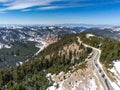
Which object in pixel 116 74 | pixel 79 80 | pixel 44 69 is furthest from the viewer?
pixel 44 69

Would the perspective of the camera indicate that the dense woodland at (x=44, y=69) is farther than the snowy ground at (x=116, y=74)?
Yes

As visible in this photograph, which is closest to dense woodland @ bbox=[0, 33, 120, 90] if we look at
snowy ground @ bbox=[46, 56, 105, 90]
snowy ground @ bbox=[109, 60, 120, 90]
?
snowy ground @ bbox=[109, 60, 120, 90]

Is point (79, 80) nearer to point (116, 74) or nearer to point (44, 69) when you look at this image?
point (116, 74)

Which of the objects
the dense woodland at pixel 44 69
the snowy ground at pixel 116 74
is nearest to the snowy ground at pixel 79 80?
the snowy ground at pixel 116 74

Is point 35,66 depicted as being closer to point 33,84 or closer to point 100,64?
point 33,84

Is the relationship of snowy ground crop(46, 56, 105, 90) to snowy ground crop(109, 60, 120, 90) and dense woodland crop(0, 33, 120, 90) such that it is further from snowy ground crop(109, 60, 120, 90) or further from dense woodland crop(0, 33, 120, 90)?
dense woodland crop(0, 33, 120, 90)

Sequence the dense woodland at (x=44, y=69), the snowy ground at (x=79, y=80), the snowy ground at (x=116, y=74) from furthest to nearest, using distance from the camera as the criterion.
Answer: the dense woodland at (x=44, y=69)
the snowy ground at (x=79, y=80)
the snowy ground at (x=116, y=74)

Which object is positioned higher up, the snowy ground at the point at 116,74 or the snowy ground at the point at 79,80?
the snowy ground at the point at 116,74

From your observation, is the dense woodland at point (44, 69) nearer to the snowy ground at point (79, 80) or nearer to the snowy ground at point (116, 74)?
the snowy ground at point (116, 74)

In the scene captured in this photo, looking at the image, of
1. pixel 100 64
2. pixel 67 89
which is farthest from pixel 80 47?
pixel 67 89

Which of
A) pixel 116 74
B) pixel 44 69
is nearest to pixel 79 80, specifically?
pixel 116 74

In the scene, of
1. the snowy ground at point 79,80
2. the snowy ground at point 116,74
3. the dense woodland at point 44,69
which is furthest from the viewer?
the dense woodland at point 44,69
